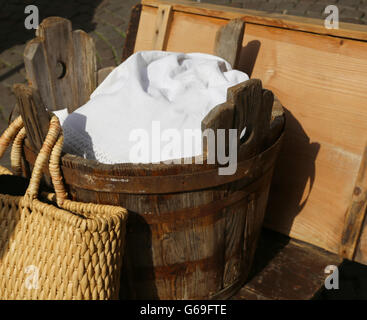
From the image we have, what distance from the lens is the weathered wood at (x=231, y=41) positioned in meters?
2.59

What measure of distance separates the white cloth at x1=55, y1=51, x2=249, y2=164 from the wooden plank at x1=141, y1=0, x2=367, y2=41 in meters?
0.48

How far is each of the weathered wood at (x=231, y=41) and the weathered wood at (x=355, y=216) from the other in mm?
876

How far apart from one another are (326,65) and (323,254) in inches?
39.1

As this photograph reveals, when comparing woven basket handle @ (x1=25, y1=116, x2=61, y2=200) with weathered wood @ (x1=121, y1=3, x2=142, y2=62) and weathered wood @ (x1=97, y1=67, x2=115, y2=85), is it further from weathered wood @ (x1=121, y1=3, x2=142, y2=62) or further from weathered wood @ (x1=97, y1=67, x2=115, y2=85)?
weathered wood @ (x1=121, y1=3, x2=142, y2=62)

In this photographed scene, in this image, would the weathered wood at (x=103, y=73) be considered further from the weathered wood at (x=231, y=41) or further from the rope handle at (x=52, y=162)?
the rope handle at (x=52, y=162)

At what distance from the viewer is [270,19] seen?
2.61m

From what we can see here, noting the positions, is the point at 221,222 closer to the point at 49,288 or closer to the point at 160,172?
the point at 160,172

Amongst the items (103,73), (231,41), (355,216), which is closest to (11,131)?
(103,73)

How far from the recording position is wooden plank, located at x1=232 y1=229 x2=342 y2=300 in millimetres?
2277

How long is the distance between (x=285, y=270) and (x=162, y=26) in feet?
5.61

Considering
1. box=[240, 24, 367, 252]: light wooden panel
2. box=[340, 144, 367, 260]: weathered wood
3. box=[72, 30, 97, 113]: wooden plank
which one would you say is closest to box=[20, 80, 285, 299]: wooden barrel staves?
box=[240, 24, 367, 252]: light wooden panel

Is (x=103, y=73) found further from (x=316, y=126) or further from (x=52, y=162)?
(x=316, y=126)

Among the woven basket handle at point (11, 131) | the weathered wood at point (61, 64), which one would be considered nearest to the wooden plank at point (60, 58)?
the weathered wood at point (61, 64)
